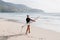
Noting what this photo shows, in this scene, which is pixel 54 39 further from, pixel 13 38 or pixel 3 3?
pixel 3 3

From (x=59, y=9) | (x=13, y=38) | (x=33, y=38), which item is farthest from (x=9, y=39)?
(x=59, y=9)

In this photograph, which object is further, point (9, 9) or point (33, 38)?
point (9, 9)

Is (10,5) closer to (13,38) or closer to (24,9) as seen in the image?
(24,9)

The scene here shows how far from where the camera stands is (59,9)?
63219 millimetres

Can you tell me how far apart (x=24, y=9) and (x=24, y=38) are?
2356 inches

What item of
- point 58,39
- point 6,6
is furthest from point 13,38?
point 6,6

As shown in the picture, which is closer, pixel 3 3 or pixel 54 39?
pixel 54 39

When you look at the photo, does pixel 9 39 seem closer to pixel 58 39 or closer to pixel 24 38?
pixel 24 38

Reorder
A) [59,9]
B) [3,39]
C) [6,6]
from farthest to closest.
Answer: [6,6]
[59,9]
[3,39]

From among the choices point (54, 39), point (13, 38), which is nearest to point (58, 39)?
point (54, 39)

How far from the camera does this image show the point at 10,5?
218ft

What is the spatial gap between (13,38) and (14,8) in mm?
60677

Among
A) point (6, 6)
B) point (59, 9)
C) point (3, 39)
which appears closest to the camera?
point (3, 39)

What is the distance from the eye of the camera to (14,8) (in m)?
70.2
